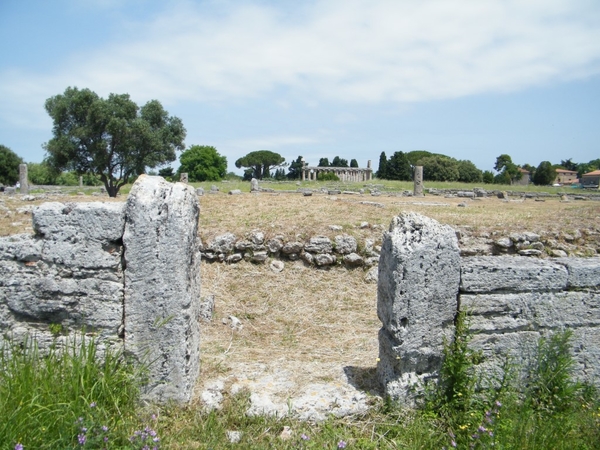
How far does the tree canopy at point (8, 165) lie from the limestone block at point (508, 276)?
2232 inches

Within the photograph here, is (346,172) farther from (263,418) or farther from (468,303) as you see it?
(263,418)

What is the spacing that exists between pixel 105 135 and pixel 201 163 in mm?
42507

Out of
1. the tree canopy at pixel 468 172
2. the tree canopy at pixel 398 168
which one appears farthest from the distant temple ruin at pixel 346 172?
the tree canopy at pixel 468 172

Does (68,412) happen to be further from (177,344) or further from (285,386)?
(285,386)

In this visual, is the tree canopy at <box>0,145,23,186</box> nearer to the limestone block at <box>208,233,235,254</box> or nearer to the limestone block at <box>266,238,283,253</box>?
the limestone block at <box>208,233,235,254</box>

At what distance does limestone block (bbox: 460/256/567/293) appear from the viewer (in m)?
4.23

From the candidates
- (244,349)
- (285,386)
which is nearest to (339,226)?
(244,349)

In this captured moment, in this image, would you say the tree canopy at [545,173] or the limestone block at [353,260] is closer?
the limestone block at [353,260]

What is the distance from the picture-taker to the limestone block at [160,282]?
385cm

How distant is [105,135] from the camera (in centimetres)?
2767

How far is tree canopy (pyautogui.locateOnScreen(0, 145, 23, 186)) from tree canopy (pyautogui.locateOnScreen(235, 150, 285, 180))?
1381 inches

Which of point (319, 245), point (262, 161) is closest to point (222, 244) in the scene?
point (319, 245)

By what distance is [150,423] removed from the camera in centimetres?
379

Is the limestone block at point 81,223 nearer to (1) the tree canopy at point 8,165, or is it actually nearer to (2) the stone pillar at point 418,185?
(2) the stone pillar at point 418,185
